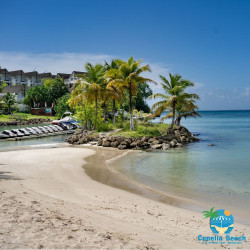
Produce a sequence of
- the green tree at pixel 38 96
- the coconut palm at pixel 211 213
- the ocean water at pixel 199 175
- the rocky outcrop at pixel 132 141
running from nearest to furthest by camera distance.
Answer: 1. the coconut palm at pixel 211 213
2. the ocean water at pixel 199 175
3. the rocky outcrop at pixel 132 141
4. the green tree at pixel 38 96

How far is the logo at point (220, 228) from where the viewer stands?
6000 millimetres

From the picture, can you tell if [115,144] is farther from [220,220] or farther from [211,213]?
[220,220]

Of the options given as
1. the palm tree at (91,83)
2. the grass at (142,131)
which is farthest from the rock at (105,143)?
the palm tree at (91,83)

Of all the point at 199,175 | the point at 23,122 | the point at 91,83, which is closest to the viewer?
the point at 199,175

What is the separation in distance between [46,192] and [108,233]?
167 inches

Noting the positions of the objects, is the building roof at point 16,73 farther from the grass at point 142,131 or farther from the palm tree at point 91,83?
the grass at point 142,131

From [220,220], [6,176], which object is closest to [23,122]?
[6,176]

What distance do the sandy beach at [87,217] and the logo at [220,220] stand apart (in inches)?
7.9

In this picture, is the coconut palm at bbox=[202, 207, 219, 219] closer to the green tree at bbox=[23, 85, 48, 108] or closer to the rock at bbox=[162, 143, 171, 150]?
the rock at bbox=[162, 143, 171, 150]

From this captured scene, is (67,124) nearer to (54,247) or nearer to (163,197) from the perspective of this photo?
(163,197)

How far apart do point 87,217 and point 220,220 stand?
376 centimetres

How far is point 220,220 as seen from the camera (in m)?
7.45

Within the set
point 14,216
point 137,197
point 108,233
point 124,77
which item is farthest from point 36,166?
point 124,77

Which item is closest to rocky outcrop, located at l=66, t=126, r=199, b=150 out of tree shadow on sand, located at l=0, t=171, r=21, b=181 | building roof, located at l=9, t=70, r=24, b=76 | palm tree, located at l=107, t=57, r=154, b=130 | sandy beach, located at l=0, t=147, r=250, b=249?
palm tree, located at l=107, t=57, r=154, b=130
